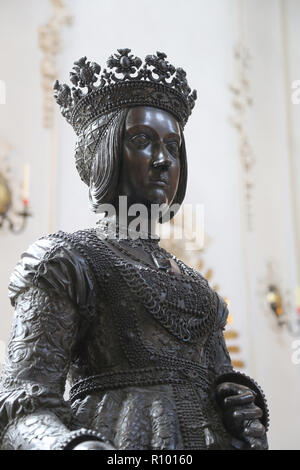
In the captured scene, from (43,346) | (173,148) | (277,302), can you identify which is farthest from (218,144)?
(43,346)

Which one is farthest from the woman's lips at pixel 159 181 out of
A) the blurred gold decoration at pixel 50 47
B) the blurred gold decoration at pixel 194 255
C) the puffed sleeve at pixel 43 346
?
the blurred gold decoration at pixel 194 255

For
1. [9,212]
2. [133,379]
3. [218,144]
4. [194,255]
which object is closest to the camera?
[133,379]

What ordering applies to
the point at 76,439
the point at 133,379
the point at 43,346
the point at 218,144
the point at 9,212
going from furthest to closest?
the point at 218,144 → the point at 9,212 → the point at 133,379 → the point at 43,346 → the point at 76,439

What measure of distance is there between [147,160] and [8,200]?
3.23m

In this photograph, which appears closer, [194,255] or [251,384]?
[251,384]

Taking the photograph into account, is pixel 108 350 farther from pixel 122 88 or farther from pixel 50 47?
pixel 50 47

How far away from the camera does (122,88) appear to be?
2.10m

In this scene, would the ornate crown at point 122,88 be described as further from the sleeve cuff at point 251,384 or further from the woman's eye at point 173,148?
the sleeve cuff at point 251,384

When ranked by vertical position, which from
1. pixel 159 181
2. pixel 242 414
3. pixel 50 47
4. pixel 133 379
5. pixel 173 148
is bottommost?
pixel 242 414

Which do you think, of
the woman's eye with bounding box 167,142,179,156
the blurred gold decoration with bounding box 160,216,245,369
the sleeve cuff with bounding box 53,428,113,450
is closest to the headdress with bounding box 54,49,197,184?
the woman's eye with bounding box 167,142,179,156

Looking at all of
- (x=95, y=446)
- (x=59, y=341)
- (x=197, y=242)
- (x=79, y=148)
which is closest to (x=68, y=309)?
(x=59, y=341)

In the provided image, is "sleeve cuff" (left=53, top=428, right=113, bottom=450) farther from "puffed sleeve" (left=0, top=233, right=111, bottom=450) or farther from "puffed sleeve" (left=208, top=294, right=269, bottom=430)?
"puffed sleeve" (left=208, top=294, right=269, bottom=430)

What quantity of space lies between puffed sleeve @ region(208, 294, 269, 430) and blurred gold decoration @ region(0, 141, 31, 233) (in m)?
2.99

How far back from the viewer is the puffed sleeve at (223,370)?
6.64ft
